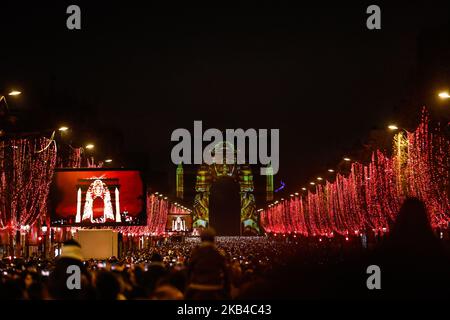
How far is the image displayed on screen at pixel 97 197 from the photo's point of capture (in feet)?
131

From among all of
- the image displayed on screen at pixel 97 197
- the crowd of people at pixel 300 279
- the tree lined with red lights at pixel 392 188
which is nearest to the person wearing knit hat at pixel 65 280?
the crowd of people at pixel 300 279

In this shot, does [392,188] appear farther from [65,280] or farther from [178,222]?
[178,222]

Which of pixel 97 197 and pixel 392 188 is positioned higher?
pixel 392 188

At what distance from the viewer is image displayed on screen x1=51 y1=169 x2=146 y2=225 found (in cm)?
4003

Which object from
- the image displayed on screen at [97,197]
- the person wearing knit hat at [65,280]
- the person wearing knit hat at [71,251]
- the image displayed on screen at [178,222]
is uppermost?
the image displayed on screen at [97,197]

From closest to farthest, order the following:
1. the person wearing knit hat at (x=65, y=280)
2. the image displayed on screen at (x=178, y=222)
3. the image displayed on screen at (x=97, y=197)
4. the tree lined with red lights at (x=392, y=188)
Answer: the person wearing knit hat at (x=65, y=280)
the image displayed on screen at (x=97, y=197)
the tree lined with red lights at (x=392, y=188)
the image displayed on screen at (x=178, y=222)

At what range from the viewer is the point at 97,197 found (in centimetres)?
4022

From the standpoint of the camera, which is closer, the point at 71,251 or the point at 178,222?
the point at 71,251

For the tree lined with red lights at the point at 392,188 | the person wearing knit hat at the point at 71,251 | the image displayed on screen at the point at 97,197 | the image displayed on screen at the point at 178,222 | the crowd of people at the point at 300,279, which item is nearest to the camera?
the crowd of people at the point at 300,279

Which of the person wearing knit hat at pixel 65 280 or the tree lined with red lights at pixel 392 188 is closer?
the person wearing knit hat at pixel 65 280

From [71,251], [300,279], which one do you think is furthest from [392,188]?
[300,279]

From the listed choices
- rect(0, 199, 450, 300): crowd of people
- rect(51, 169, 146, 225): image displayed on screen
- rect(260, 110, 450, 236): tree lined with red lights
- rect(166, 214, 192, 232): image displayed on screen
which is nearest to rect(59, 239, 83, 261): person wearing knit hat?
rect(0, 199, 450, 300): crowd of people

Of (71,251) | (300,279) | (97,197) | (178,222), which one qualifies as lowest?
(178,222)

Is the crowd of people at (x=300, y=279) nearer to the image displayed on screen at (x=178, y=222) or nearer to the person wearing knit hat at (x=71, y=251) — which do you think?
the person wearing knit hat at (x=71, y=251)
